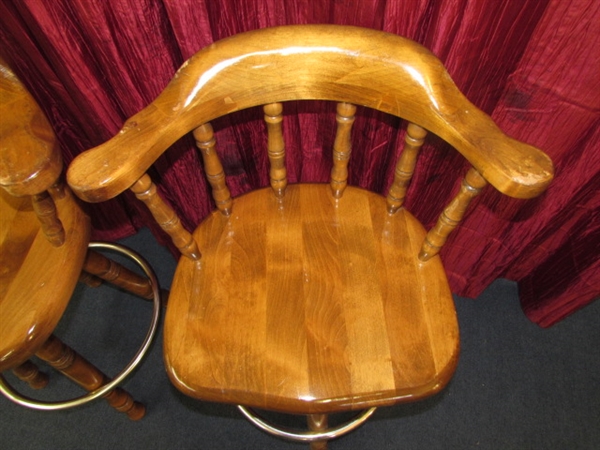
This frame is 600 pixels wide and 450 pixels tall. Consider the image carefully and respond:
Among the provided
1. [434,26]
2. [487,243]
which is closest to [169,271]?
[487,243]

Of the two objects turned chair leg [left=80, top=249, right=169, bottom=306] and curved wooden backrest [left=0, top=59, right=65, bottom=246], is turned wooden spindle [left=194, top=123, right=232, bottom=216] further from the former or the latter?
turned chair leg [left=80, top=249, right=169, bottom=306]

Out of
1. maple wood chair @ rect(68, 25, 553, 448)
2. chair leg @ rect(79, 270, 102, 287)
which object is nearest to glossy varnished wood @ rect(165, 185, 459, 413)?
maple wood chair @ rect(68, 25, 553, 448)

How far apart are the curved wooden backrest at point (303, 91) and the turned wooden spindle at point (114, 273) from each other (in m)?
0.45

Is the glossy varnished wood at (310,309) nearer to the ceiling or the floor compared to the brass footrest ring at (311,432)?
nearer to the ceiling

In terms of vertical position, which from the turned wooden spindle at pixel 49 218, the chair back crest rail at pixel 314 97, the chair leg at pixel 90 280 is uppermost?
the chair back crest rail at pixel 314 97

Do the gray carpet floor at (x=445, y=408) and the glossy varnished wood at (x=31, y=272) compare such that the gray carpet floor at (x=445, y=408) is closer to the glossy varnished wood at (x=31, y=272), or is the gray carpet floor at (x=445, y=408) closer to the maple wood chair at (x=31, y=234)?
the maple wood chair at (x=31, y=234)

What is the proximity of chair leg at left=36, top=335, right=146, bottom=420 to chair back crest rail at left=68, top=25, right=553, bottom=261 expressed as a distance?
0.42 meters

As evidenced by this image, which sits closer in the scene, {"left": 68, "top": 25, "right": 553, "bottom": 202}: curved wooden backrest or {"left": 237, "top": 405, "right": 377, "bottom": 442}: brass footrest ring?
{"left": 68, "top": 25, "right": 553, "bottom": 202}: curved wooden backrest

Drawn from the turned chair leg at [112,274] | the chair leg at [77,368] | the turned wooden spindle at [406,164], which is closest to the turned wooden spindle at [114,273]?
the turned chair leg at [112,274]

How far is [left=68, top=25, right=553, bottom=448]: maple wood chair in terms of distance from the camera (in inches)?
25.5

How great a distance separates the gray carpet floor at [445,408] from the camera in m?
1.25

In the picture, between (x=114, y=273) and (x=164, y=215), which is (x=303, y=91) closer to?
(x=164, y=215)

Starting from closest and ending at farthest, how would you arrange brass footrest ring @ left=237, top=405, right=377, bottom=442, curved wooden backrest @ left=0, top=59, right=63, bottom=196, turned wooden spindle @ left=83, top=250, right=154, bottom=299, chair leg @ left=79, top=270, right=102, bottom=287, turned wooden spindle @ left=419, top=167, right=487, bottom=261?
curved wooden backrest @ left=0, top=59, right=63, bottom=196
turned wooden spindle @ left=419, top=167, right=487, bottom=261
brass footrest ring @ left=237, top=405, right=377, bottom=442
turned wooden spindle @ left=83, top=250, right=154, bottom=299
chair leg @ left=79, top=270, right=102, bottom=287

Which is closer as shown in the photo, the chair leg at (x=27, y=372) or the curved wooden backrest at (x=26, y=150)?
the curved wooden backrest at (x=26, y=150)
